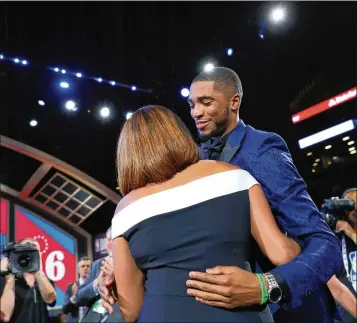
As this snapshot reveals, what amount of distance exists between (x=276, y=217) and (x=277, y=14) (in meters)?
6.27

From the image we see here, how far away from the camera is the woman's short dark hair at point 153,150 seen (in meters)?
1.32

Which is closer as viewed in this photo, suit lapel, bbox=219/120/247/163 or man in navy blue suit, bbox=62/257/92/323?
suit lapel, bbox=219/120/247/163

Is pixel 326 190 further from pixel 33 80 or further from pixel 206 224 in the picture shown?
pixel 206 224

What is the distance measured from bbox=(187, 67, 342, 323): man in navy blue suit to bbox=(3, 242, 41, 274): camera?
85.3 inches

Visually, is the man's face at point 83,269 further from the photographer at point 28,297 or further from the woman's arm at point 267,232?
the woman's arm at point 267,232

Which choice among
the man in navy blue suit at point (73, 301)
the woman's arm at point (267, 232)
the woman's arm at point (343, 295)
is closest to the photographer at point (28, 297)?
the man in navy blue suit at point (73, 301)

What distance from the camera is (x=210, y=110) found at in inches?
72.8

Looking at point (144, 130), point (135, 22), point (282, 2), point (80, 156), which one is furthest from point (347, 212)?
point (80, 156)

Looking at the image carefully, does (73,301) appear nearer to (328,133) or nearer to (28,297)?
(28,297)

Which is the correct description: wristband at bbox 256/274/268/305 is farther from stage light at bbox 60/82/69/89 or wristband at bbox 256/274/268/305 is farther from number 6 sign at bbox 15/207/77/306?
number 6 sign at bbox 15/207/77/306

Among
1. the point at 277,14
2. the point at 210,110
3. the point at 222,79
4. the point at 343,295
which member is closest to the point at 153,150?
the point at 210,110

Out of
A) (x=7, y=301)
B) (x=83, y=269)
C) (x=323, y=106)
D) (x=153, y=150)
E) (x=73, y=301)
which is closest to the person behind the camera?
(x=153, y=150)

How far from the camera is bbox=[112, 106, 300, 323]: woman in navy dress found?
1.21 m

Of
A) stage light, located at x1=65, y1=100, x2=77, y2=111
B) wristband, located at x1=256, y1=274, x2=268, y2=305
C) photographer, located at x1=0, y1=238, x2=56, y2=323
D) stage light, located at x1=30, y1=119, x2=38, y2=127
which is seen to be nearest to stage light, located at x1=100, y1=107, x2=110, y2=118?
stage light, located at x1=65, y1=100, x2=77, y2=111
